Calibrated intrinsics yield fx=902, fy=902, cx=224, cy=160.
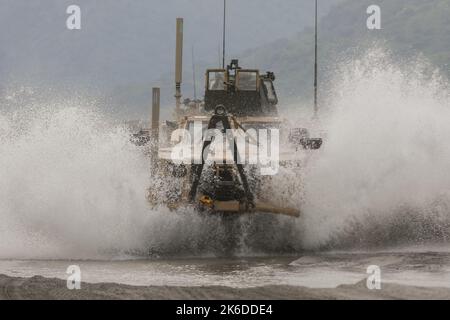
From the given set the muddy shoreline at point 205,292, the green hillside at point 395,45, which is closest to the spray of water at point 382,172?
the muddy shoreline at point 205,292

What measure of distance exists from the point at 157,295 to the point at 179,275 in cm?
202

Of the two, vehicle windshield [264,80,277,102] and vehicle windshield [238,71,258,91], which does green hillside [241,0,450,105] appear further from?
vehicle windshield [238,71,258,91]

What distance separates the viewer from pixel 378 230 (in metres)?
14.2

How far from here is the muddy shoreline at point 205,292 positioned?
836 cm

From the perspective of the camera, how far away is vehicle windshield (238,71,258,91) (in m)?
16.2

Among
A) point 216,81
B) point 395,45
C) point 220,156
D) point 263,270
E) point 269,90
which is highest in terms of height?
point 395,45

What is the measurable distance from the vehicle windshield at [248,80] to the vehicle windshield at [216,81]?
0.32 m

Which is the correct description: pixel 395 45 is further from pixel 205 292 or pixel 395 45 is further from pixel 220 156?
pixel 205 292

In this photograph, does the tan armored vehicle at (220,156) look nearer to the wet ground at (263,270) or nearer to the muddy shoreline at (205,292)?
the wet ground at (263,270)

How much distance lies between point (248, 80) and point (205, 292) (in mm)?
8060

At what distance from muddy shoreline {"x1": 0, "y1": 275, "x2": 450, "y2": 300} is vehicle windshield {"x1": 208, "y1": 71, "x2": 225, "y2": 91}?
7.46m

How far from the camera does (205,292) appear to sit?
873 centimetres

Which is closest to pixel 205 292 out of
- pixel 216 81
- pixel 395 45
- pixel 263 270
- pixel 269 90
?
pixel 263 270
